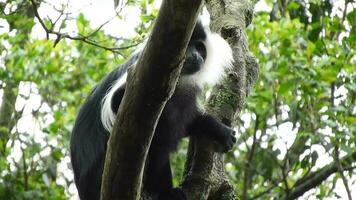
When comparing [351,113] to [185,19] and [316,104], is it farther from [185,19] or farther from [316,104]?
[185,19]

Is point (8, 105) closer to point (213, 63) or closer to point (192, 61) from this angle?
point (213, 63)

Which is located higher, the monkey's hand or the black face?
the black face

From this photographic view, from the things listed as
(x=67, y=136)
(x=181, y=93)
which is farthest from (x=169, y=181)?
(x=67, y=136)

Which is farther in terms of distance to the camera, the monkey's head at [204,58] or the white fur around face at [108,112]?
the monkey's head at [204,58]

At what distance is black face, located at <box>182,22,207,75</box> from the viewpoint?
3.27m

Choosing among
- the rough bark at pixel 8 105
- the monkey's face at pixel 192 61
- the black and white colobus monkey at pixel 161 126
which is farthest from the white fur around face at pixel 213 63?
the rough bark at pixel 8 105

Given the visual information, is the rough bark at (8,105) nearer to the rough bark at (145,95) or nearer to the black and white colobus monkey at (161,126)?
the black and white colobus monkey at (161,126)

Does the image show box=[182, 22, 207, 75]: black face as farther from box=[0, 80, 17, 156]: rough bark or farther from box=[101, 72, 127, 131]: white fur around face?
box=[0, 80, 17, 156]: rough bark

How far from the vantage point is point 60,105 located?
6.50 m

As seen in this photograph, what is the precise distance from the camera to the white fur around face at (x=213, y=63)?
3.38m

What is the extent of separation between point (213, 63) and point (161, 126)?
0.87 metres

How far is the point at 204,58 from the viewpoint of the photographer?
3.66 meters

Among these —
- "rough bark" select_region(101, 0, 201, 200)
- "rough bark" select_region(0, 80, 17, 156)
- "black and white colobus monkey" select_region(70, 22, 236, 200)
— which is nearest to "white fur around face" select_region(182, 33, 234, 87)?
"black and white colobus monkey" select_region(70, 22, 236, 200)

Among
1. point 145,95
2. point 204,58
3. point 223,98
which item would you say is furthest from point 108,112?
point 145,95
